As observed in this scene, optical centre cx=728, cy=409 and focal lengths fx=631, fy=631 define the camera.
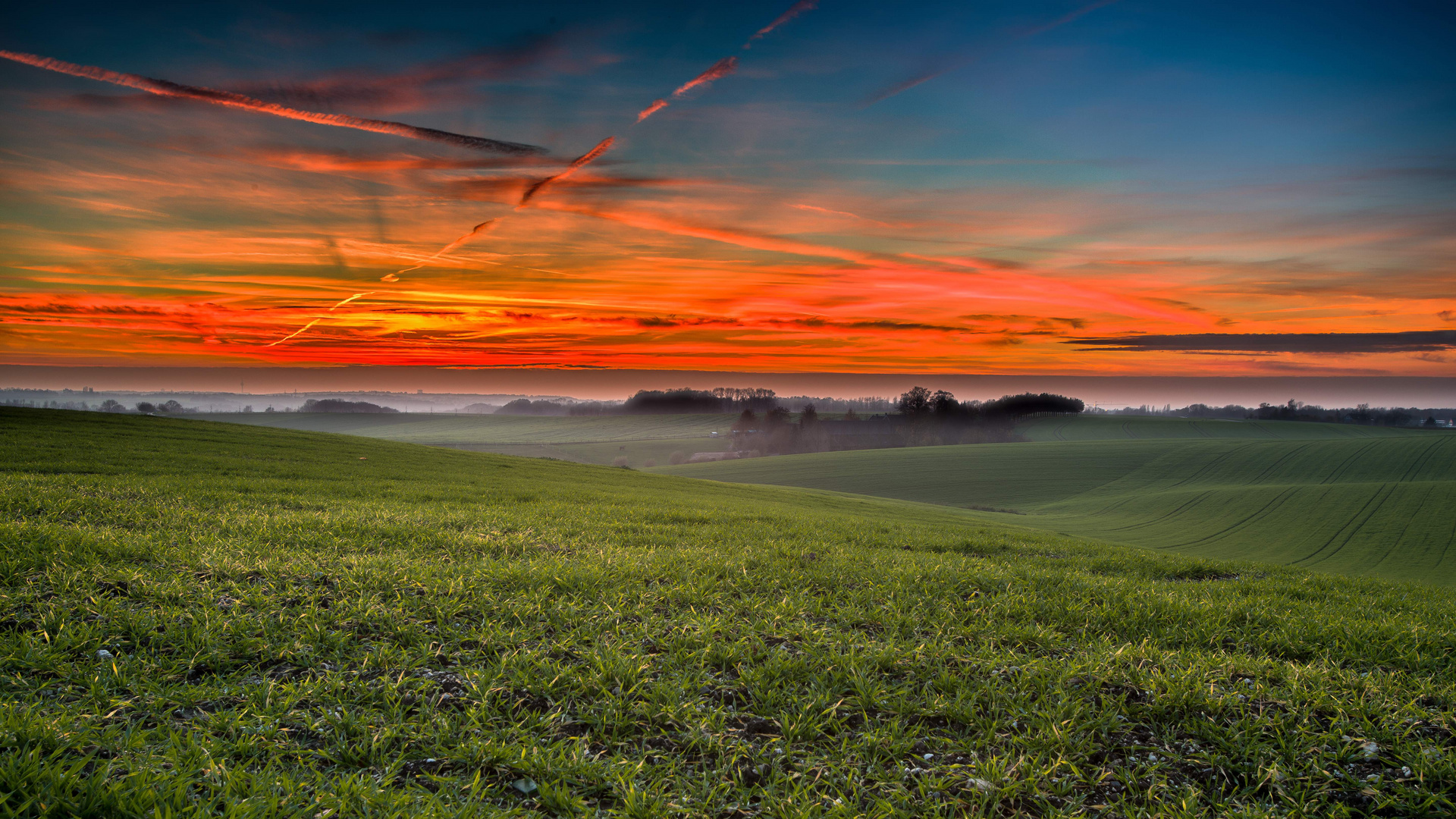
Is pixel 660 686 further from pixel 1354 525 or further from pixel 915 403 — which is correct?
pixel 915 403

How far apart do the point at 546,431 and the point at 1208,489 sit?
117813 mm

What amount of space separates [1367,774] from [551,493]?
16.6 metres

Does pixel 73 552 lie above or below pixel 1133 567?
above

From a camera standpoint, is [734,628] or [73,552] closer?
[734,628]

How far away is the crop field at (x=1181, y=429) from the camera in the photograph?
102 m

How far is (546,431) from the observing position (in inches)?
5487

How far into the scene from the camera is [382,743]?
144 inches

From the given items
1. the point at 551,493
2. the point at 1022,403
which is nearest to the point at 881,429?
the point at 1022,403

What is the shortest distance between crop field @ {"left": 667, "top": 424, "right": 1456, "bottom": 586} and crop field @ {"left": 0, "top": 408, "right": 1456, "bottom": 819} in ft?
113

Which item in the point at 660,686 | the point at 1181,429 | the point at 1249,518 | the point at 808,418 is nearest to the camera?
the point at 660,686

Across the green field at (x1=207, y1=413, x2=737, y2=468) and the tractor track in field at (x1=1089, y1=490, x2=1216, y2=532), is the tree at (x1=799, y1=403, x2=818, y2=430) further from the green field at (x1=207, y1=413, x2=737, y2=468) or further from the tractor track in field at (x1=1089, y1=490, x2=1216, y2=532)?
the tractor track in field at (x1=1089, y1=490, x2=1216, y2=532)

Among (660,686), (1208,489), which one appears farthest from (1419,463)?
(660,686)

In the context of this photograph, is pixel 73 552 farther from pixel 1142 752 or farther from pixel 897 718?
pixel 1142 752

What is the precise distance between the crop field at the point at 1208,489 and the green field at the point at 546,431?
31.6 m
